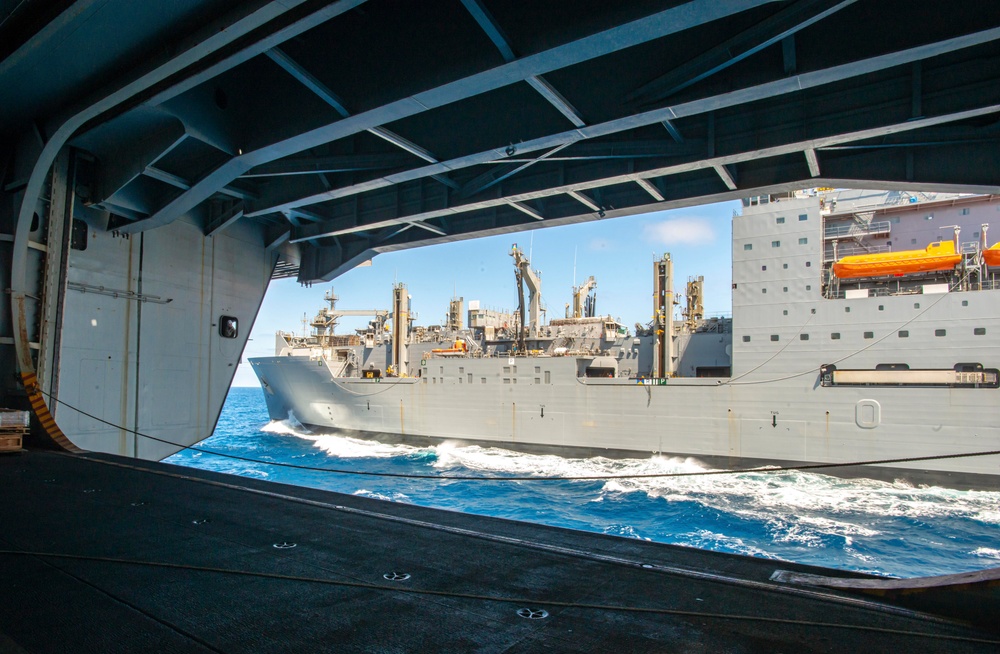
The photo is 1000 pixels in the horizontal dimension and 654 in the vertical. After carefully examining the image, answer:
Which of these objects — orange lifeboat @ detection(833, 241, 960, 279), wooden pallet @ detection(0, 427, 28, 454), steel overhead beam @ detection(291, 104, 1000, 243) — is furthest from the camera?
orange lifeboat @ detection(833, 241, 960, 279)

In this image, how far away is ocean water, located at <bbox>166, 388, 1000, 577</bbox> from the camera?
12.6 meters

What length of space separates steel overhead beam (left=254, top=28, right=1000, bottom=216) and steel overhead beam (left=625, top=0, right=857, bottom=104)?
20 centimetres

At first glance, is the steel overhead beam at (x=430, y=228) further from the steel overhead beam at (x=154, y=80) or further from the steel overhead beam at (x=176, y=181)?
the steel overhead beam at (x=154, y=80)

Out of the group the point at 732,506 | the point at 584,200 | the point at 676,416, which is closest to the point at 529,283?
the point at 676,416

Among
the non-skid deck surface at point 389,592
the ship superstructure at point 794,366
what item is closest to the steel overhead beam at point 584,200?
the non-skid deck surface at point 389,592

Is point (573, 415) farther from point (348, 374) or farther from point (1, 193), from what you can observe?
point (1, 193)

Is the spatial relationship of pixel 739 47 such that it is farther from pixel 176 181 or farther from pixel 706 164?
pixel 176 181

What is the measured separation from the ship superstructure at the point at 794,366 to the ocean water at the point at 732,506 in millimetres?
1015

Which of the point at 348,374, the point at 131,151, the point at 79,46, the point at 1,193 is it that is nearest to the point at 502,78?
the point at 79,46

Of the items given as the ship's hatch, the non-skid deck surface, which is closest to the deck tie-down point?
the non-skid deck surface

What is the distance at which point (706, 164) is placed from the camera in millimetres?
7266

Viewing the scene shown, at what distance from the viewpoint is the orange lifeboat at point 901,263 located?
59.1ft

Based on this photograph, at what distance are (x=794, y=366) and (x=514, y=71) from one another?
17.5 metres

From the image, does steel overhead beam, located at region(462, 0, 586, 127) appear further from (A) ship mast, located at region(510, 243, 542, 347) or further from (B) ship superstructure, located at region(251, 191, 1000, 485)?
(A) ship mast, located at region(510, 243, 542, 347)
